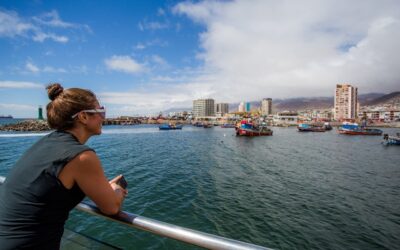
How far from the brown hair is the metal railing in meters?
0.66

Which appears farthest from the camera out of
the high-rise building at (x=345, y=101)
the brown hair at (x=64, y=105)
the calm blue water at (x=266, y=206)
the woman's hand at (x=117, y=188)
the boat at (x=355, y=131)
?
the high-rise building at (x=345, y=101)

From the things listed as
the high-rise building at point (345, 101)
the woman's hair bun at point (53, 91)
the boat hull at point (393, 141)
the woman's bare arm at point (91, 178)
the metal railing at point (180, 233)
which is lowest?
the boat hull at point (393, 141)

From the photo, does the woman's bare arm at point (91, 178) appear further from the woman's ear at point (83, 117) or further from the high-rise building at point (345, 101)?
the high-rise building at point (345, 101)

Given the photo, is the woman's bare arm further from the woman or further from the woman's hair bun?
the woman's hair bun

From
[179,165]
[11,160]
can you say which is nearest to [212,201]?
[179,165]

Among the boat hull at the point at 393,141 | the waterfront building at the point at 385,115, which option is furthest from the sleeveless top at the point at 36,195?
the waterfront building at the point at 385,115

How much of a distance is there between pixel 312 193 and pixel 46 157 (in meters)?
15.0

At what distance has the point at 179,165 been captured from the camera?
22.0 m

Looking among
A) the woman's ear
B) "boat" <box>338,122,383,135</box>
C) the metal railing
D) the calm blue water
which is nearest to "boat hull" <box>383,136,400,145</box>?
"boat" <box>338,122,383,135</box>

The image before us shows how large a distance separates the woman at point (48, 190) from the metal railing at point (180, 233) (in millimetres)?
146

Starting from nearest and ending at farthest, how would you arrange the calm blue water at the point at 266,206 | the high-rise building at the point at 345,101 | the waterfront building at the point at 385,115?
1. the calm blue water at the point at 266,206
2. the waterfront building at the point at 385,115
3. the high-rise building at the point at 345,101

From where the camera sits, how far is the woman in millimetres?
1353

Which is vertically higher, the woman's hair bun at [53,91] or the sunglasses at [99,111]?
the woman's hair bun at [53,91]

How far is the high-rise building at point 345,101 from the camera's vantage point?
16575 cm
